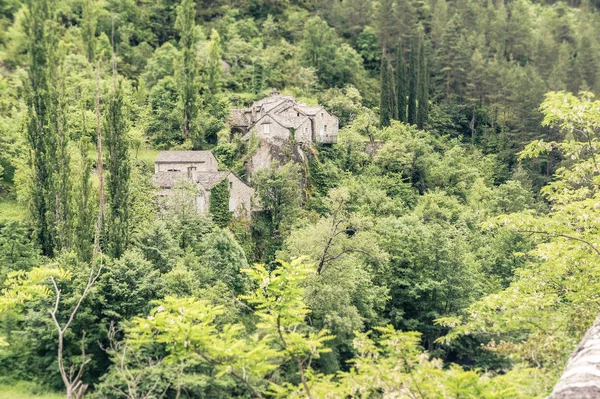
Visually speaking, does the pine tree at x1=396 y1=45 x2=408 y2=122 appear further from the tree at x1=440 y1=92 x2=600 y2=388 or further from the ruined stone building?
the tree at x1=440 y1=92 x2=600 y2=388

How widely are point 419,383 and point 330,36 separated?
6654 centimetres

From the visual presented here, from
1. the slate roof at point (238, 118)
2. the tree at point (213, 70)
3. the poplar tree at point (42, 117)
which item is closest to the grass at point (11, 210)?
the poplar tree at point (42, 117)

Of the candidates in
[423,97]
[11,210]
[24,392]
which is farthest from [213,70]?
[24,392]

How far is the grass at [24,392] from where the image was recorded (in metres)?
22.8

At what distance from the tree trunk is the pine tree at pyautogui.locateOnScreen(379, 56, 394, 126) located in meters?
56.5

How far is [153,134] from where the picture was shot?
49.7 meters

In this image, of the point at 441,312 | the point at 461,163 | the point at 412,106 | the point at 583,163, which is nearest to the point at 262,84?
the point at 412,106

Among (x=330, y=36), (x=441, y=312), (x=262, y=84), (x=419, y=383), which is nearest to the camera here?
(x=419, y=383)

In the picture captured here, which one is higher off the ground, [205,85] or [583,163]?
[205,85]

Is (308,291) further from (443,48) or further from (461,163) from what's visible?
(443,48)

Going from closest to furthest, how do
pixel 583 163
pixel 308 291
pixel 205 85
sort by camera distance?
pixel 583 163 → pixel 308 291 → pixel 205 85

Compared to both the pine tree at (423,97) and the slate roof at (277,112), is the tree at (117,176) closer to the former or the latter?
the slate roof at (277,112)

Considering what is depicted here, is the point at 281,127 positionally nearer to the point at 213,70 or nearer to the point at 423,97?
the point at 213,70

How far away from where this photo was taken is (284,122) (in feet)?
153
